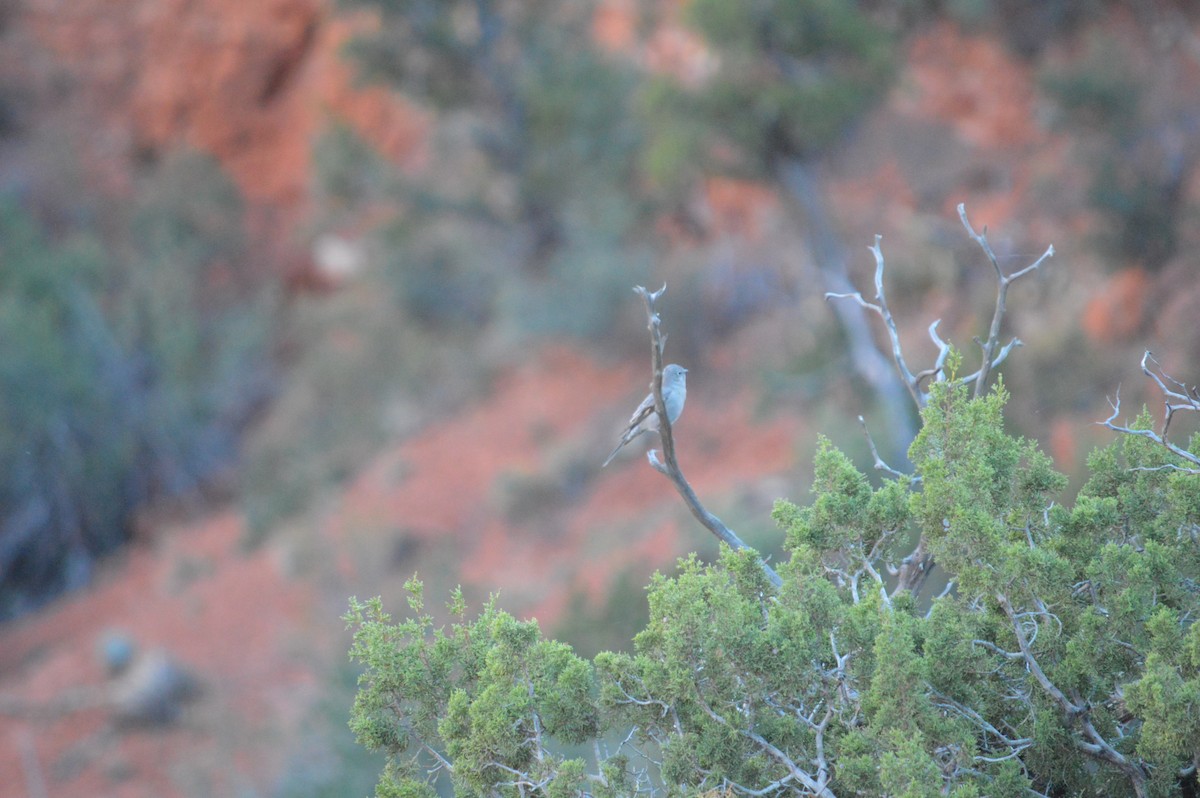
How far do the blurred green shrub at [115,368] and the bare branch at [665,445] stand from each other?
16.7m

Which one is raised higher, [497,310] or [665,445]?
[497,310]

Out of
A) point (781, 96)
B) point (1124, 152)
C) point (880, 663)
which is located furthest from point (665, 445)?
point (1124, 152)

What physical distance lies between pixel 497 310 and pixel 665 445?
17.5 metres

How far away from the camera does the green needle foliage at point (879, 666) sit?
11.5ft

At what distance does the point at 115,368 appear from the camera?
20.6 meters

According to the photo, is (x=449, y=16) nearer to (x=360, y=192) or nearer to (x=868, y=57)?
(x=360, y=192)

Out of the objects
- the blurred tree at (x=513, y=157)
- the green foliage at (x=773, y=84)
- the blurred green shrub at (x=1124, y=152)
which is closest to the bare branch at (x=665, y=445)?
the green foliage at (x=773, y=84)

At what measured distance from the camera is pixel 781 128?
14.3m

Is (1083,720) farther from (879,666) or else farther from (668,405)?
(668,405)

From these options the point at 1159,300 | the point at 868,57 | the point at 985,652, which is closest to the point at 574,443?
the point at 868,57

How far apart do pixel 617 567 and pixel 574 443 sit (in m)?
4.46

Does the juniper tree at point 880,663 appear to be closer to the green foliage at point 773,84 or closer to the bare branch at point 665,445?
the bare branch at point 665,445

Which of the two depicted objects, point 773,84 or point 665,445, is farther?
point 773,84

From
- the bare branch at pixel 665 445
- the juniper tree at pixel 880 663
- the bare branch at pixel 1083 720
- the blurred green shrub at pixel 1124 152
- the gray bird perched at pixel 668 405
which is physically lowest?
the bare branch at pixel 1083 720
